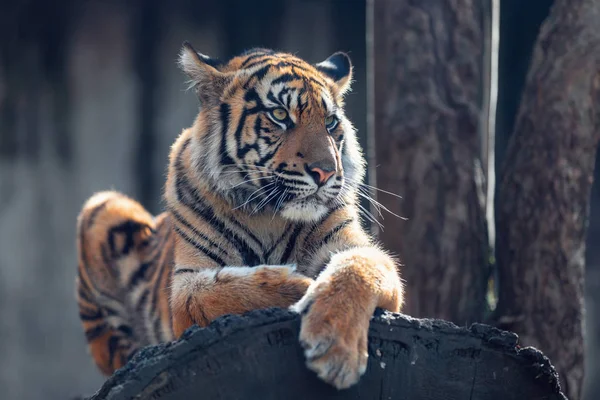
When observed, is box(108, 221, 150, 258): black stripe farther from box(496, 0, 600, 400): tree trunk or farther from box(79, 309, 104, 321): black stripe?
box(496, 0, 600, 400): tree trunk

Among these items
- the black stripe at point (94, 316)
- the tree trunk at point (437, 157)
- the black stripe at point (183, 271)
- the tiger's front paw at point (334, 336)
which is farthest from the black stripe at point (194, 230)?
the black stripe at point (94, 316)

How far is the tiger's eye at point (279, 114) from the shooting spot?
2.99m

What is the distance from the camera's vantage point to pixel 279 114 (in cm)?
300

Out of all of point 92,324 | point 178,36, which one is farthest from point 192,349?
point 178,36

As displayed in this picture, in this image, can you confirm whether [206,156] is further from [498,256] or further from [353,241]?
[498,256]

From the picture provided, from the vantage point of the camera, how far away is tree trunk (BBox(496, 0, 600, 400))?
139 inches

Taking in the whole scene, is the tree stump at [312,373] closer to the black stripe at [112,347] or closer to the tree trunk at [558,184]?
the tree trunk at [558,184]

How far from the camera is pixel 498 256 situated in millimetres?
3752

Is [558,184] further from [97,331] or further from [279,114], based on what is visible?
[97,331]

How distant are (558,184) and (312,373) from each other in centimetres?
201

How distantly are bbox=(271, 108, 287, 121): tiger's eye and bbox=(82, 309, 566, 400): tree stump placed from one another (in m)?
1.16

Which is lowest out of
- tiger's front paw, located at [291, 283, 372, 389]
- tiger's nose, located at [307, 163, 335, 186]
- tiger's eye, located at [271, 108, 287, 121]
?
tiger's front paw, located at [291, 283, 372, 389]

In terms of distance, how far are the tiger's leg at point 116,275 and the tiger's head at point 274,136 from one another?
3.65ft

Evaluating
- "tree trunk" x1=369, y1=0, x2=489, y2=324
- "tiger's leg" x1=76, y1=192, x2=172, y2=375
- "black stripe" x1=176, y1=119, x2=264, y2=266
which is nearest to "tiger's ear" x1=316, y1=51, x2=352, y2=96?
"tree trunk" x1=369, y1=0, x2=489, y2=324
